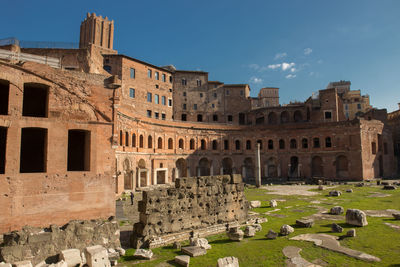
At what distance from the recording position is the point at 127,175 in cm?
2648

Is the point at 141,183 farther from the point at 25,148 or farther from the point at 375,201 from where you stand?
the point at 375,201

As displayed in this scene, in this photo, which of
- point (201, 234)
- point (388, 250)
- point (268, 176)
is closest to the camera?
point (388, 250)

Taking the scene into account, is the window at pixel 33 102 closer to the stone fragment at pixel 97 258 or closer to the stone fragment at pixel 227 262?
the stone fragment at pixel 97 258

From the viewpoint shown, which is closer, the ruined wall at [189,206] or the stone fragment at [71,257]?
the stone fragment at [71,257]

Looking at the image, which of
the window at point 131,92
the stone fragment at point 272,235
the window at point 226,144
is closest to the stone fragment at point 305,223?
the stone fragment at point 272,235

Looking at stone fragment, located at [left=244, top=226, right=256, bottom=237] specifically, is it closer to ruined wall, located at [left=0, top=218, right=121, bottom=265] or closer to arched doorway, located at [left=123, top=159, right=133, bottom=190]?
ruined wall, located at [left=0, top=218, right=121, bottom=265]

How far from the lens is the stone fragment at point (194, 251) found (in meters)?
→ 9.12

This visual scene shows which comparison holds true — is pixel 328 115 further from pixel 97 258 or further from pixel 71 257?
pixel 71 257

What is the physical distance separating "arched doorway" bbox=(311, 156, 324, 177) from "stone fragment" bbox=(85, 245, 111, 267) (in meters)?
36.2

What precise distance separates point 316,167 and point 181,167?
2034cm

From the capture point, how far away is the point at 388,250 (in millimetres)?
9039

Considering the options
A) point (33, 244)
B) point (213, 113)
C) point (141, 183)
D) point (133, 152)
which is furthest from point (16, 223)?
point (213, 113)

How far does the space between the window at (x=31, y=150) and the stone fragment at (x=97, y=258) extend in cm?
785

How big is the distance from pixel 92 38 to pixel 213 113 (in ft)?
86.6
